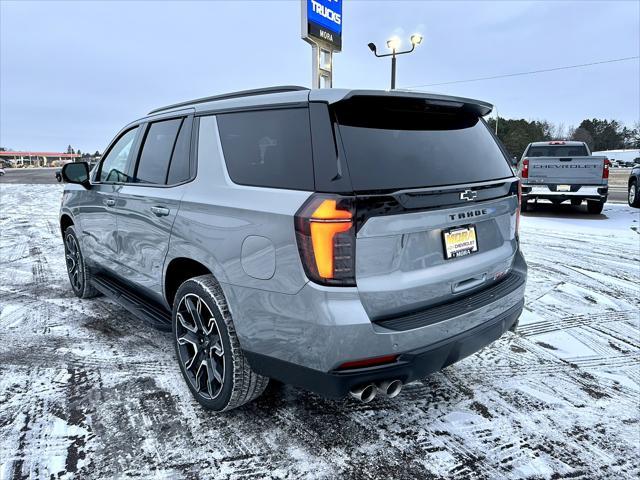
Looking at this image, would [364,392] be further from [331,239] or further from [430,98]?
[430,98]

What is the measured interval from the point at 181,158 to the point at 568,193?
34.3ft

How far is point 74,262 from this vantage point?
478 centimetres

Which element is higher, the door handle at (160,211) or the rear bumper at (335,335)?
the door handle at (160,211)

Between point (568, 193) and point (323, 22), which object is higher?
point (323, 22)

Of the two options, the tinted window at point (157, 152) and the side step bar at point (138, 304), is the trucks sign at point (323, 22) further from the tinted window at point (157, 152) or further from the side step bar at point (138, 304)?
the side step bar at point (138, 304)

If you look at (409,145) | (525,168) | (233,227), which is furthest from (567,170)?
(233,227)

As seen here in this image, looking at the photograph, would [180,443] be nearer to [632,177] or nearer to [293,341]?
[293,341]

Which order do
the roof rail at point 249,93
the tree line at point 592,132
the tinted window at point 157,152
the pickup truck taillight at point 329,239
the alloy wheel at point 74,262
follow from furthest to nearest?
the tree line at point 592,132
the alloy wheel at point 74,262
the tinted window at point 157,152
the roof rail at point 249,93
the pickup truck taillight at point 329,239

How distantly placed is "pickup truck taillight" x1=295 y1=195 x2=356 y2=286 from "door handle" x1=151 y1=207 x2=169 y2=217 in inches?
49.5

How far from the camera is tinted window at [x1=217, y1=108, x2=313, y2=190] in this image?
2105 millimetres

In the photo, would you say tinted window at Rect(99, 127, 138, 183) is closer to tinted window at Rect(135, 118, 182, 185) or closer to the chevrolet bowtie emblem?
tinted window at Rect(135, 118, 182, 185)

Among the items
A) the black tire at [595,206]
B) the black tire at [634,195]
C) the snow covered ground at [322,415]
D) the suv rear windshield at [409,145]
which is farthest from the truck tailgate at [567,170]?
the suv rear windshield at [409,145]

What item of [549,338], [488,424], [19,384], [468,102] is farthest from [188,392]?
[549,338]

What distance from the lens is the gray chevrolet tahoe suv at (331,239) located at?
1961 millimetres
